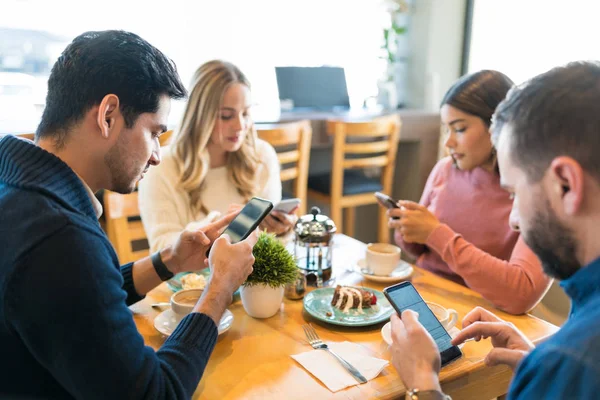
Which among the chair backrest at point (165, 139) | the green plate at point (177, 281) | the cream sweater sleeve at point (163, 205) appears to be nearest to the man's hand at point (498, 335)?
the green plate at point (177, 281)

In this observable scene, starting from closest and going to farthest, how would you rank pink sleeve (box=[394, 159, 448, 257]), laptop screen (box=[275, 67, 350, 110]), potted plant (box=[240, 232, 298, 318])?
potted plant (box=[240, 232, 298, 318]) < pink sleeve (box=[394, 159, 448, 257]) < laptop screen (box=[275, 67, 350, 110])

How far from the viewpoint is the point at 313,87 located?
3.43 metres

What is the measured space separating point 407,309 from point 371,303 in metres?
0.25

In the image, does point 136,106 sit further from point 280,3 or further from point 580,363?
point 280,3

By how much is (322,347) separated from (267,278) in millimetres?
203

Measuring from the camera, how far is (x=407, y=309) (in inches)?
39.2

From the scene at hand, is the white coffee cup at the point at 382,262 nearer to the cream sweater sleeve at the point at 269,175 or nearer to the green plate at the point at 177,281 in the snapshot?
the green plate at the point at 177,281

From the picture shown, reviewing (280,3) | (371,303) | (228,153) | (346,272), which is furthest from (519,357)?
(280,3)

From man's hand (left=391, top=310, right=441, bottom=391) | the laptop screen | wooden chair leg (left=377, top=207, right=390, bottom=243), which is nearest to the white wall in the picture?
the laptop screen

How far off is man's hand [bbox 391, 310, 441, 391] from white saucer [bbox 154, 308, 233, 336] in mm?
374

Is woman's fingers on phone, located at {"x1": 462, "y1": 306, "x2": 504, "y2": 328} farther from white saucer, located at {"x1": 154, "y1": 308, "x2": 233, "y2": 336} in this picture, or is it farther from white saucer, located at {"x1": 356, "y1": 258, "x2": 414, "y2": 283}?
white saucer, located at {"x1": 154, "y1": 308, "x2": 233, "y2": 336}

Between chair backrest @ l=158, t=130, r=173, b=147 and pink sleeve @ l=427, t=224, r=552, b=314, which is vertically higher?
chair backrest @ l=158, t=130, r=173, b=147

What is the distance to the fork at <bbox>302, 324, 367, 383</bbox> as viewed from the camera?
0.96m

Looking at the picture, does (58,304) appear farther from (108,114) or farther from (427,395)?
(427,395)
